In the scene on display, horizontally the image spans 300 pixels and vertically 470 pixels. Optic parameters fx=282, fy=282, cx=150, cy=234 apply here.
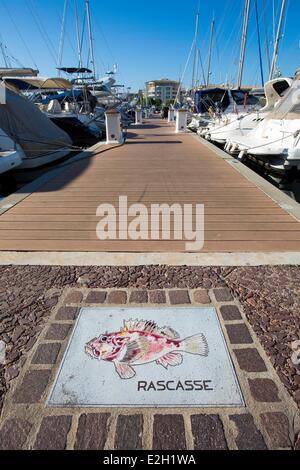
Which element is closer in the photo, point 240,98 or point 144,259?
point 144,259

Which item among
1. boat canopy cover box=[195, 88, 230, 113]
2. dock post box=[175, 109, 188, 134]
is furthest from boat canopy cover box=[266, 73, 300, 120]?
boat canopy cover box=[195, 88, 230, 113]

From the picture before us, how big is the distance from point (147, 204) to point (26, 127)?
6.61 m

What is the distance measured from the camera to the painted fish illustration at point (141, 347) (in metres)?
1.67

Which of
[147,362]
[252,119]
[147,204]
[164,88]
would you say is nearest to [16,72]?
[252,119]

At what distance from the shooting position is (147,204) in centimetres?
414

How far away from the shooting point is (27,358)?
1.68m

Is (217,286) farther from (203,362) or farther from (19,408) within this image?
(19,408)

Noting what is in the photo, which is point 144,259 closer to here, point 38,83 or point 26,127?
point 26,127

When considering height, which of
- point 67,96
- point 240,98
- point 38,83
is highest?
point 38,83

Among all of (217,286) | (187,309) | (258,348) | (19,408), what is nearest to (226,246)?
(217,286)

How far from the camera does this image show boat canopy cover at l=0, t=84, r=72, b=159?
8.20m

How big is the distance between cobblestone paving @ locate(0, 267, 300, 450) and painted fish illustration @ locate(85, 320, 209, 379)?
0.67 ft

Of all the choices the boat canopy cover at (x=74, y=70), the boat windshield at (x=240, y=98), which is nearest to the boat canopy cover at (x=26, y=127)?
the boat windshield at (x=240, y=98)

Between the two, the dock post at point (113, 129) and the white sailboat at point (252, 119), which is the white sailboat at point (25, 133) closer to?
the dock post at point (113, 129)
